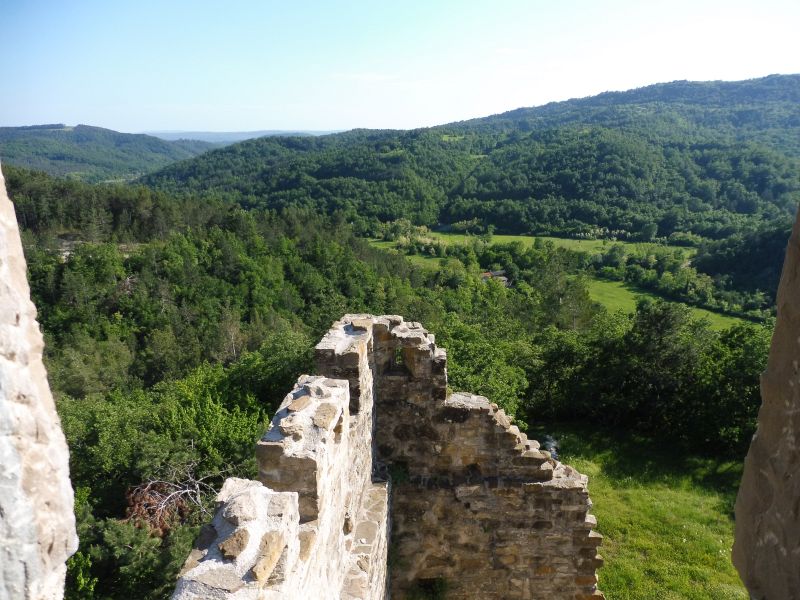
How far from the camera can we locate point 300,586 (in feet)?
11.7

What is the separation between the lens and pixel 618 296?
220 feet

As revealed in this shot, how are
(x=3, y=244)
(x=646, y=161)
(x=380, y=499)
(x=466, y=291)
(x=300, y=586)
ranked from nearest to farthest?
(x=3, y=244)
(x=300, y=586)
(x=380, y=499)
(x=466, y=291)
(x=646, y=161)

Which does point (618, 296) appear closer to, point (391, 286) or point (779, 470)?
point (391, 286)

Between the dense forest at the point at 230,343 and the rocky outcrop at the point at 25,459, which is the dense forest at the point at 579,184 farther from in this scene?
the rocky outcrop at the point at 25,459

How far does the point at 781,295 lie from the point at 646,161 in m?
119

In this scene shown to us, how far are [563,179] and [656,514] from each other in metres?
104

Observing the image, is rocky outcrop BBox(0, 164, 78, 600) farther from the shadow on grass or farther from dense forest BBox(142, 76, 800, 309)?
dense forest BBox(142, 76, 800, 309)

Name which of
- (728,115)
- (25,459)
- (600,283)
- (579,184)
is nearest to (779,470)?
(25,459)

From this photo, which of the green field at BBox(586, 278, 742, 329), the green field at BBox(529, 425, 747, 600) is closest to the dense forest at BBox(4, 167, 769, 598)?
the green field at BBox(529, 425, 747, 600)

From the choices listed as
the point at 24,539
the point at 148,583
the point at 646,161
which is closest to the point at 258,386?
the point at 148,583

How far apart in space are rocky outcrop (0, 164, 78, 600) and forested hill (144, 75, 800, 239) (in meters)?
91.1

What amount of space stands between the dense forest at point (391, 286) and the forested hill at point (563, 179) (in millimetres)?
636

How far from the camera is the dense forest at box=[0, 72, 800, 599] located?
13.1 m

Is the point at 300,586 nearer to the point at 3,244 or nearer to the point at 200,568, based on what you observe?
the point at 200,568
